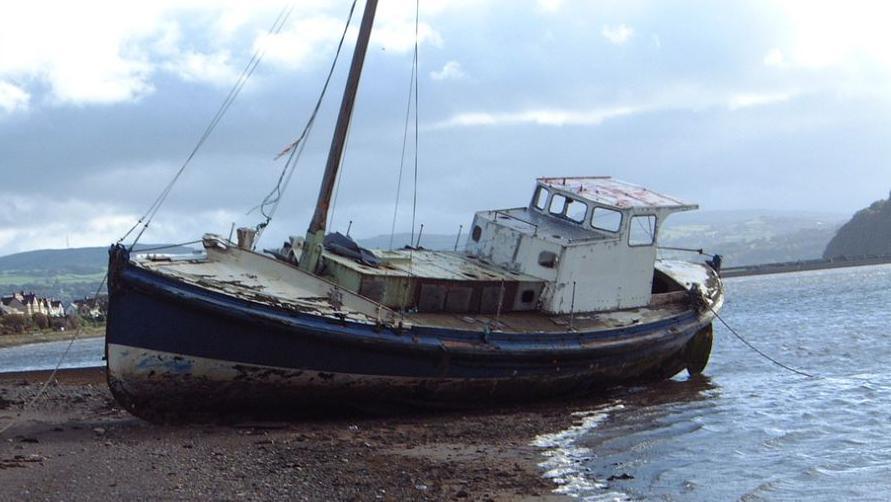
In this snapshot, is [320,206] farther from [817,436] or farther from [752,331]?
[752,331]

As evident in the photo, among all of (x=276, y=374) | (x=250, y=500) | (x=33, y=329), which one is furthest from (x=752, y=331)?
(x=33, y=329)

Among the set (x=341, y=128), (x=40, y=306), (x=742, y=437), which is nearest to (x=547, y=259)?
(x=341, y=128)

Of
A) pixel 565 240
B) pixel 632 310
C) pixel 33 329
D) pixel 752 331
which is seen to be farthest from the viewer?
pixel 33 329

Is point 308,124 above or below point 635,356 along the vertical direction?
above

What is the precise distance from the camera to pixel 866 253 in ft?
A: 642

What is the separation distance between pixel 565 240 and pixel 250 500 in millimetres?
12525

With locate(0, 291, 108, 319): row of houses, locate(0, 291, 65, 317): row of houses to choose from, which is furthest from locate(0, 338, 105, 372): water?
locate(0, 291, 65, 317): row of houses

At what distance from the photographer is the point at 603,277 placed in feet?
80.7

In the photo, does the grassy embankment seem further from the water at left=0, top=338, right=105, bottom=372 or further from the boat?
the boat

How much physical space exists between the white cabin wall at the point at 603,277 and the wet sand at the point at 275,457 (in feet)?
11.3

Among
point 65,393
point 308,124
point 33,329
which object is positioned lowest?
point 33,329

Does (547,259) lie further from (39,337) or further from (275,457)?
(39,337)

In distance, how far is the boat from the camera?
57.1 feet

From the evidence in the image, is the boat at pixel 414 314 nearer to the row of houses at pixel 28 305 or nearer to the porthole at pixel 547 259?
the porthole at pixel 547 259
